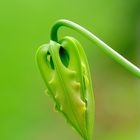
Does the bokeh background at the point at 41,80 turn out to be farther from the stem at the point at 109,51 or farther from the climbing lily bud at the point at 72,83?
→ the stem at the point at 109,51

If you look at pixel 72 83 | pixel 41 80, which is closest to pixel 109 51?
pixel 72 83

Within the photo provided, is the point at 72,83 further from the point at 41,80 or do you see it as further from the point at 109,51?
the point at 41,80

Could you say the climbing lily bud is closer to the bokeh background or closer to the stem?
the stem

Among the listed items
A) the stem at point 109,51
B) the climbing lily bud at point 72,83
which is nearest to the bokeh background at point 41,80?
the climbing lily bud at point 72,83

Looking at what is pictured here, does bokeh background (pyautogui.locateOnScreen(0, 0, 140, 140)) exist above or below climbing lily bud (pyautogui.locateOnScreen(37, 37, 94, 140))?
below

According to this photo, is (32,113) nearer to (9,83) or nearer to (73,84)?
(9,83)

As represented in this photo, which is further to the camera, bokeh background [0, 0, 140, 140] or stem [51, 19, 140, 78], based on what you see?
bokeh background [0, 0, 140, 140]

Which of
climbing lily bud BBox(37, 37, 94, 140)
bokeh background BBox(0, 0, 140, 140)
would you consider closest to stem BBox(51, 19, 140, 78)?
climbing lily bud BBox(37, 37, 94, 140)
